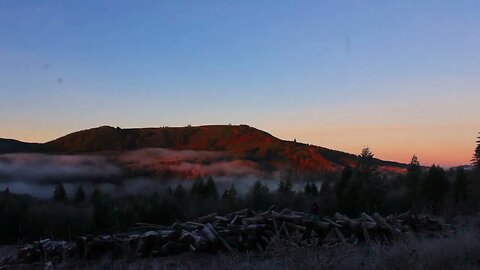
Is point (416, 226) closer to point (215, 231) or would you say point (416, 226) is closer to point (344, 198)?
point (215, 231)

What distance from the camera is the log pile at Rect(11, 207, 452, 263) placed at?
1434 centimetres

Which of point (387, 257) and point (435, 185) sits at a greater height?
point (435, 185)

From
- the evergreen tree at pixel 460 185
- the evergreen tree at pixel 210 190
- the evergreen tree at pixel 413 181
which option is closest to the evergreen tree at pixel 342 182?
the evergreen tree at pixel 413 181

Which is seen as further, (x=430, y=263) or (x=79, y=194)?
(x=79, y=194)

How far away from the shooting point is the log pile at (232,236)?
14.3 m

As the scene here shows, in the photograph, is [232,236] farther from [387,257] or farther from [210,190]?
[210,190]

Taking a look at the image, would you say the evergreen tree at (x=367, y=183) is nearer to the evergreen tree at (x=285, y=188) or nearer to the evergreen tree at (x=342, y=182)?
the evergreen tree at (x=342, y=182)

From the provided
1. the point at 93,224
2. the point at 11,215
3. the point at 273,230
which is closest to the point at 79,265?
the point at 273,230

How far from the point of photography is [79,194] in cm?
13688

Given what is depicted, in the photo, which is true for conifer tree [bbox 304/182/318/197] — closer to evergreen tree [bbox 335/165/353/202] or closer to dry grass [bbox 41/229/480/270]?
evergreen tree [bbox 335/165/353/202]

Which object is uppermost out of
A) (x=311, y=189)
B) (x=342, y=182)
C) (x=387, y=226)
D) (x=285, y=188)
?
(x=342, y=182)

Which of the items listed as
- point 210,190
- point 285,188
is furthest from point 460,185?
point 210,190

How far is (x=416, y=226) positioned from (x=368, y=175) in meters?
61.9

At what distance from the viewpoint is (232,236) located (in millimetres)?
14750
